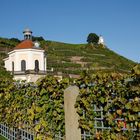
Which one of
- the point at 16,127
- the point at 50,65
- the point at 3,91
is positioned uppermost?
the point at 50,65

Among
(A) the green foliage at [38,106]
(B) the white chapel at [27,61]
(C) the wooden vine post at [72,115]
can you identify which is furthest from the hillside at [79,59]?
(C) the wooden vine post at [72,115]

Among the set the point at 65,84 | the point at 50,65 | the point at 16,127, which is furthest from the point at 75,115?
the point at 50,65

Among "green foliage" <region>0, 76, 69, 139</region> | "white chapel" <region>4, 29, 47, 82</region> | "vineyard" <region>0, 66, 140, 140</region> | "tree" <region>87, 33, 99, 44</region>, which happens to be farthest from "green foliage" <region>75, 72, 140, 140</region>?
"tree" <region>87, 33, 99, 44</region>

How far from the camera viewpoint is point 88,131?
224 inches

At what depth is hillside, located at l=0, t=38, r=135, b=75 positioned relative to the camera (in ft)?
242

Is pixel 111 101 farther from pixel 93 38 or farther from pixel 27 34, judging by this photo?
pixel 93 38

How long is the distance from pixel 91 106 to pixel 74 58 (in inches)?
3119

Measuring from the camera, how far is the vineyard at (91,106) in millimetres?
4715

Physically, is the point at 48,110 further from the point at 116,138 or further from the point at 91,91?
the point at 116,138

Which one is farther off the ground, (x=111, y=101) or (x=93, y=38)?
(x=93, y=38)

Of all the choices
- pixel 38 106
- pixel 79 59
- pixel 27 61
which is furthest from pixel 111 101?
pixel 79 59

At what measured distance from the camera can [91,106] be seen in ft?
18.4

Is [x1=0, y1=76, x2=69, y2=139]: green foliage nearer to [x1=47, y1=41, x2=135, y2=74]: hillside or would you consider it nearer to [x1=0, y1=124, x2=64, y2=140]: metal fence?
[x1=0, y1=124, x2=64, y2=140]: metal fence

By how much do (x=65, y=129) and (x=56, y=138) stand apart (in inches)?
24.9
